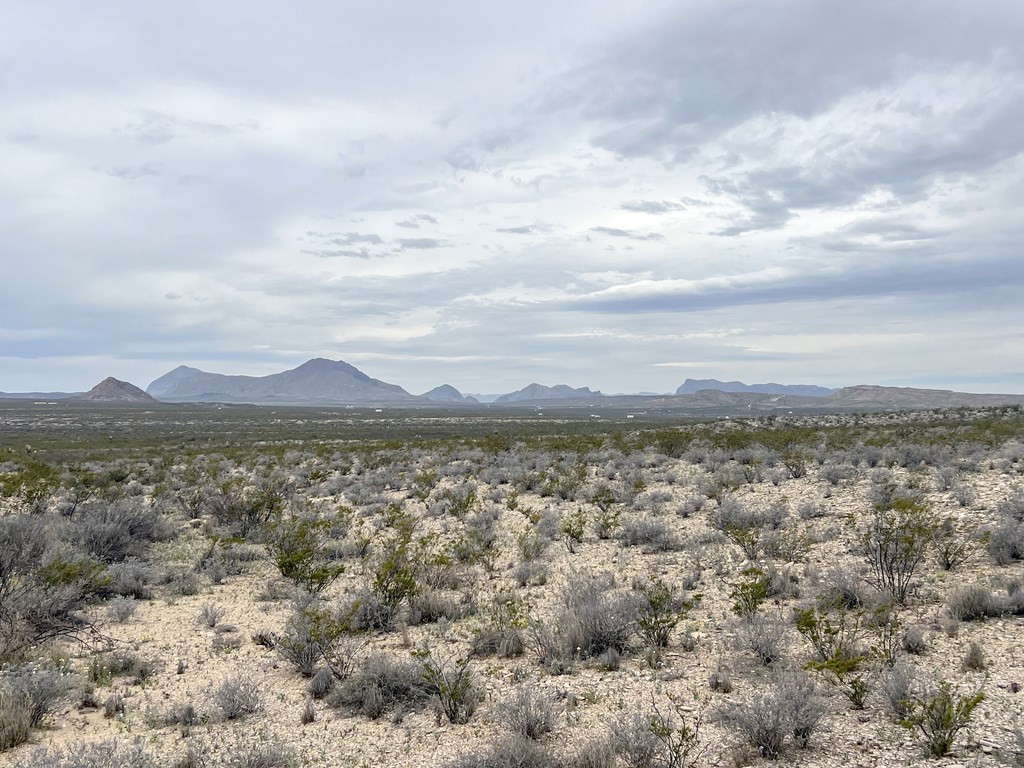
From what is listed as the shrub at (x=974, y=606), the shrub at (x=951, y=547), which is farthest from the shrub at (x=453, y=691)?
the shrub at (x=951, y=547)

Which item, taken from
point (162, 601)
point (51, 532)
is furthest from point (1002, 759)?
point (51, 532)

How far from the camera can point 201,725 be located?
20.6ft

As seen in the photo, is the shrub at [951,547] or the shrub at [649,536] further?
the shrub at [649,536]

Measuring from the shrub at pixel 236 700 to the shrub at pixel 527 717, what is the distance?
2.65 meters

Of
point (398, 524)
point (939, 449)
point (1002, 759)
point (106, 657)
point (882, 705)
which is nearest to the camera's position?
point (1002, 759)

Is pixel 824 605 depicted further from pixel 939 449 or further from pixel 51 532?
pixel 939 449

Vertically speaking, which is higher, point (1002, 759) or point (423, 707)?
point (1002, 759)

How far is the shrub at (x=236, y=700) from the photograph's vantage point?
21.0ft

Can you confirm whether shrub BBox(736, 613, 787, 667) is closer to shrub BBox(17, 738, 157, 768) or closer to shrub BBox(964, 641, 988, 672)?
shrub BBox(964, 641, 988, 672)

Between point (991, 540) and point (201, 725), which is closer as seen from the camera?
point (201, 725)

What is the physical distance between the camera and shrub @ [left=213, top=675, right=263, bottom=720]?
6.41 m

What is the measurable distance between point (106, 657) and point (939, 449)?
78.0 ft

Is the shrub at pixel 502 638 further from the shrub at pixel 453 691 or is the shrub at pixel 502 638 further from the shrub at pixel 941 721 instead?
the shrub at pixel 941 721

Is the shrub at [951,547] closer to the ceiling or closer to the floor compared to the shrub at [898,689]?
closer to the ceiling
